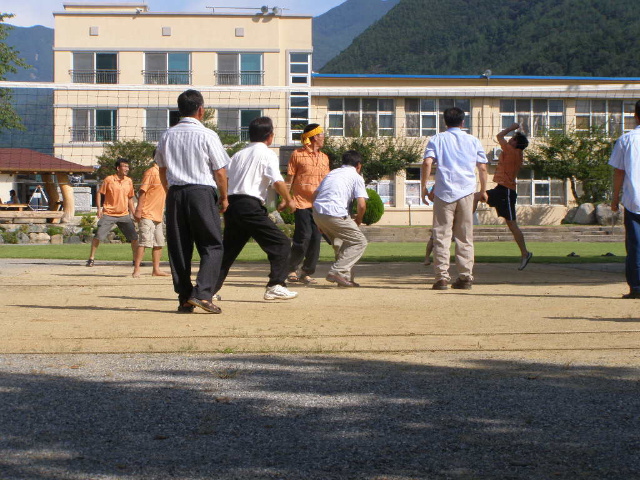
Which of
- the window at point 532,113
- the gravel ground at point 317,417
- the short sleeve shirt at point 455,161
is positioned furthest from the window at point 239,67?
the gravel ground at point 317,417

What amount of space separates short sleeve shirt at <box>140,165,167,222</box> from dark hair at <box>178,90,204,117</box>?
461 centimetres

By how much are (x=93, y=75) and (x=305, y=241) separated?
46.9 m

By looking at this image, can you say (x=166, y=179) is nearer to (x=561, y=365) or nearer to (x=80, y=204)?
(x=561, y=365)

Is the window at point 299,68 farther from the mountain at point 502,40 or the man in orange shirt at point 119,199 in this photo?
the mountain at point 502,40

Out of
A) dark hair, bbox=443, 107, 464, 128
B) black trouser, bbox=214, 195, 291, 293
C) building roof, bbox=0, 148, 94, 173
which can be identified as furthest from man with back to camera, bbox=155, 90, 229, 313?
building roof, bbox=0, 148, 94, 173

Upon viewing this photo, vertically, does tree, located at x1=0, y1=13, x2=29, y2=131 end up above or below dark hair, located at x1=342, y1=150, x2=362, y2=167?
above

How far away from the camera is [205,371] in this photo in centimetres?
447

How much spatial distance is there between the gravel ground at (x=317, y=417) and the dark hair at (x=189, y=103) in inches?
115

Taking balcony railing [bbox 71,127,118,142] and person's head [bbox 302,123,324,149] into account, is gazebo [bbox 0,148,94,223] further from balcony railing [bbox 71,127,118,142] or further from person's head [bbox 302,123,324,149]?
person's head [bbox 302,123,324,149]

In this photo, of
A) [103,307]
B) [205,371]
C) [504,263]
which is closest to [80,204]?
[504,263]

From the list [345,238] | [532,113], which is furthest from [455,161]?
[532,113]

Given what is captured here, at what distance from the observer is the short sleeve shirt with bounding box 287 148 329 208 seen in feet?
34.0

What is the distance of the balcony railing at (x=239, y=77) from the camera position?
5425 cm

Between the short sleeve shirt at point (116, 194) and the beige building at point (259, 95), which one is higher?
the beige building at point (259, 95)
